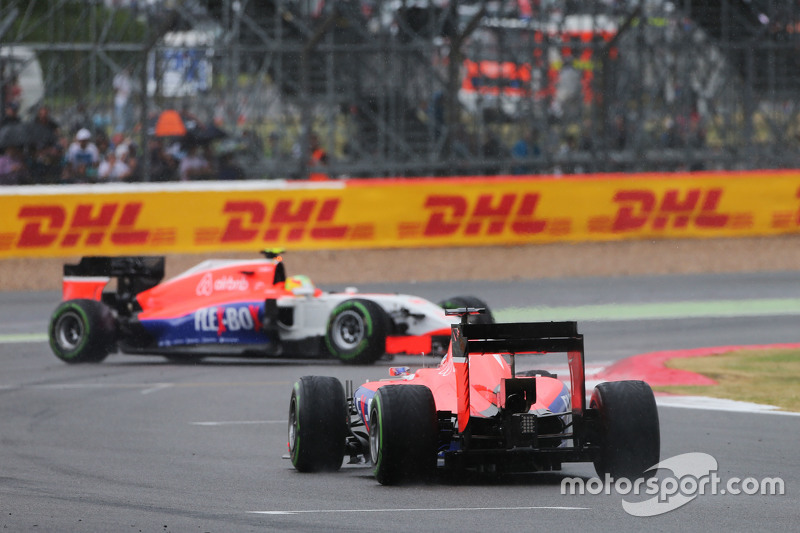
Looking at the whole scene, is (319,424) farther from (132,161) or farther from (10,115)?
(10,115)

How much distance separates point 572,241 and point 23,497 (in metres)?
15.7

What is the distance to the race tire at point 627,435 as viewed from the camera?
833cm

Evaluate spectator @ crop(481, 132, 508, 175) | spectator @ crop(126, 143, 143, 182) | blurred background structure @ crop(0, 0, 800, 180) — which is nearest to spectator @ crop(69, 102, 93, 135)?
blurred background structure @ crop(0, 0, 800, 180)

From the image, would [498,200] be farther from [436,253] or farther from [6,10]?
[6,10]

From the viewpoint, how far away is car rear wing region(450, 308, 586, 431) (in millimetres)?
8484

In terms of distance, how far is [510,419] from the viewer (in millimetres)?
8297

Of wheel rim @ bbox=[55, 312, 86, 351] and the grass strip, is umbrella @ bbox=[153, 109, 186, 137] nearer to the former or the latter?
wheel rim @ bbox=[55, 312, 86, 351]

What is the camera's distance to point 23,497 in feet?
28.2

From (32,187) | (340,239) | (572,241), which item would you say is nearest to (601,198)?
(572,241)


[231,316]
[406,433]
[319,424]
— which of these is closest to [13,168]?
[231,316]

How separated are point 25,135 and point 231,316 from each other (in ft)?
30.4

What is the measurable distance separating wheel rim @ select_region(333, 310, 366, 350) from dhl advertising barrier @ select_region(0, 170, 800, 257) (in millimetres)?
7476

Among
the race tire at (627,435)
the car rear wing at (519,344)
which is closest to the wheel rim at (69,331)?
the car rear wing at (519,344)

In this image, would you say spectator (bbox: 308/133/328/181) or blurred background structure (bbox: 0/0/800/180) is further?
blurred background structure (bbox: 0/0/800/180)
